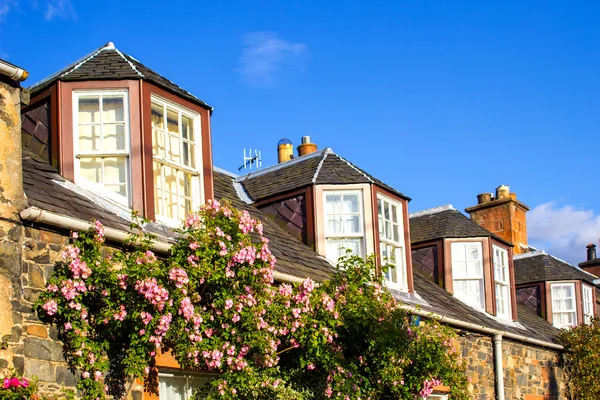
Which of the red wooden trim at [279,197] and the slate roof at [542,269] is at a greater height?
the red wooden trim at [279,197]

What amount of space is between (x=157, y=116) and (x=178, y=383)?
10.6 ft

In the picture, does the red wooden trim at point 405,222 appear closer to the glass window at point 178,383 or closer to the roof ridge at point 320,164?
the roof ridge at point 320,164

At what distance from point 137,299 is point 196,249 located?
996mm

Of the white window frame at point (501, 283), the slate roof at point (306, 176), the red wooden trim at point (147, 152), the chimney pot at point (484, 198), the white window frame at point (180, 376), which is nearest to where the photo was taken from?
the white window frame at point (180, 376)

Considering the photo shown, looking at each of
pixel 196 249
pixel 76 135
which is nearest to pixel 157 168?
pixel 76 135

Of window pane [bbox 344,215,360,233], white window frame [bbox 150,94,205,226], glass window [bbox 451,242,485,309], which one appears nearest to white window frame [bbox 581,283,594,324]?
glass window [bbox 451,242,485,309]

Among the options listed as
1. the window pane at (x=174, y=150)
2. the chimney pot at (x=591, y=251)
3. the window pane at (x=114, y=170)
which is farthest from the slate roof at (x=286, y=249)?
the chimney pot at (x=591, y=251)

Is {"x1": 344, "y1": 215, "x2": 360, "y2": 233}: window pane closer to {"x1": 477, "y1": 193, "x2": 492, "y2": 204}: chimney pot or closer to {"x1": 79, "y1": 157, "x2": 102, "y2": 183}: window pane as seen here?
{"x1": 79, "y1": 157, "x2": 102, "y2": 183}: window pane

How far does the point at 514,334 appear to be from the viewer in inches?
681

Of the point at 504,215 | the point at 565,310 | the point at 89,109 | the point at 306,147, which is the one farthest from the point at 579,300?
the point at 89,109

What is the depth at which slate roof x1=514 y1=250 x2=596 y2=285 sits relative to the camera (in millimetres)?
23250

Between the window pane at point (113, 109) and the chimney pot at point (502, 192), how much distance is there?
56.6 ft

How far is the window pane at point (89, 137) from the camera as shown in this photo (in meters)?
10.8

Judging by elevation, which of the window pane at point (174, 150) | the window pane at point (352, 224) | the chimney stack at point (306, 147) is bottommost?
the window pane at point (352, 224)
